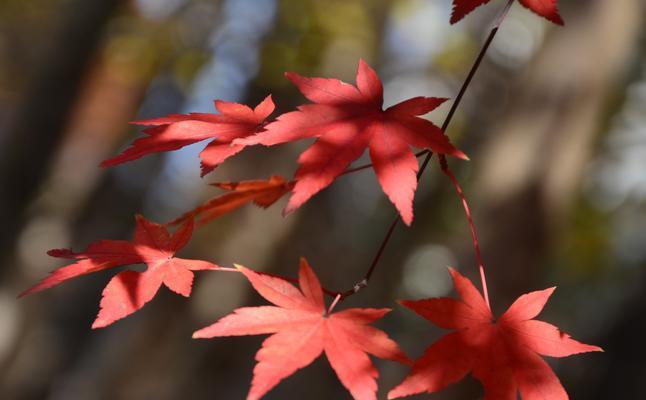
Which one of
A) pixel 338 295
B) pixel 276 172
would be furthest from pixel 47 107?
pixel 338 295

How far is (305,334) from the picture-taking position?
0.64 m

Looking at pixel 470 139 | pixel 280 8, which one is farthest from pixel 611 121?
pixel 280 8

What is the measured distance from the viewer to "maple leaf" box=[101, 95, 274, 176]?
0.73 metres

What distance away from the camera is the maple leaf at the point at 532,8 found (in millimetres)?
702

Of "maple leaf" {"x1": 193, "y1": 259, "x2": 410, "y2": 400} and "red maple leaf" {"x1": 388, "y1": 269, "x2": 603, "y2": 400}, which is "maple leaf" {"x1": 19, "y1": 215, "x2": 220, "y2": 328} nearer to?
"maple leaf" {"x1": 193, "y1": 259, "x2": 410, "y2": 400}

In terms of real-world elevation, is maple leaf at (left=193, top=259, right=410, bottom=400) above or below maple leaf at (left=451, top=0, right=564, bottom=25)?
below

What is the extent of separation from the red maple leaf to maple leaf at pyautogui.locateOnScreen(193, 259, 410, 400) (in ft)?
0.11

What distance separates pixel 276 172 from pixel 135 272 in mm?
3661

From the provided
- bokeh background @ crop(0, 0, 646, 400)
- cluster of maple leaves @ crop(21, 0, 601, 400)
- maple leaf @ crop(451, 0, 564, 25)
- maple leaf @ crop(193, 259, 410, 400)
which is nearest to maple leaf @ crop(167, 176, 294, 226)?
cluster of maple leaves @ crop(21, 0, 601, 400)

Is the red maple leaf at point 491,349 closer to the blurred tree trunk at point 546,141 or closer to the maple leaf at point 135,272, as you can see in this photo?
the maple leaf at point 135,272

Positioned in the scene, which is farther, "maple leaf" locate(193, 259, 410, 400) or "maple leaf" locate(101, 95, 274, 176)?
"maple leaf" locate(101, 95, 274, 176)

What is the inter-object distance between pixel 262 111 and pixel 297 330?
0.27 metres

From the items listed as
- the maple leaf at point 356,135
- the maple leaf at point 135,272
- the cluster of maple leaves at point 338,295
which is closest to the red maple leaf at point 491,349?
the cluster of maple leaves at point 338,295

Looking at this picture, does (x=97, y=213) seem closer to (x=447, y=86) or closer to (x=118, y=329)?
(x=118, y=329)
